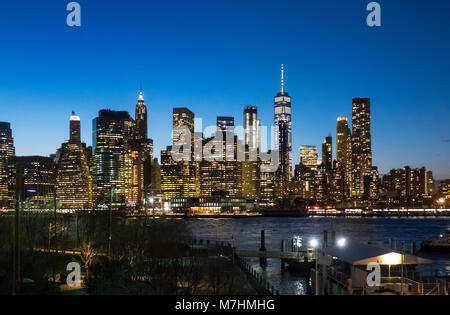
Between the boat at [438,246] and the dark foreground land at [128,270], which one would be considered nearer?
the dark foreground land at [128,270]

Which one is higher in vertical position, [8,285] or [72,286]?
[8,285]

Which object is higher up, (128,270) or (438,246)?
(128,270)

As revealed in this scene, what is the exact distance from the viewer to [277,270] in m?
54.2

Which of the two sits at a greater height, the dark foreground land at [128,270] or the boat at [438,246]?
the dark foreground land at [128,270]

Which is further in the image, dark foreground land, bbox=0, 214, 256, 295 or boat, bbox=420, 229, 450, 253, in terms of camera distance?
boat, bbox=420, 229, 450, 253

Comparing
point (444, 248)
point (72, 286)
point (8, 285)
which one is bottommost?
point (444, 248)

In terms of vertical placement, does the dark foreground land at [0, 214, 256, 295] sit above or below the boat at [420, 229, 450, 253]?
above

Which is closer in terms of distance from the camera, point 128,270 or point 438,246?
point 128,270

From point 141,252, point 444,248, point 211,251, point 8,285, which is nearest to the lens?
point 8,285
